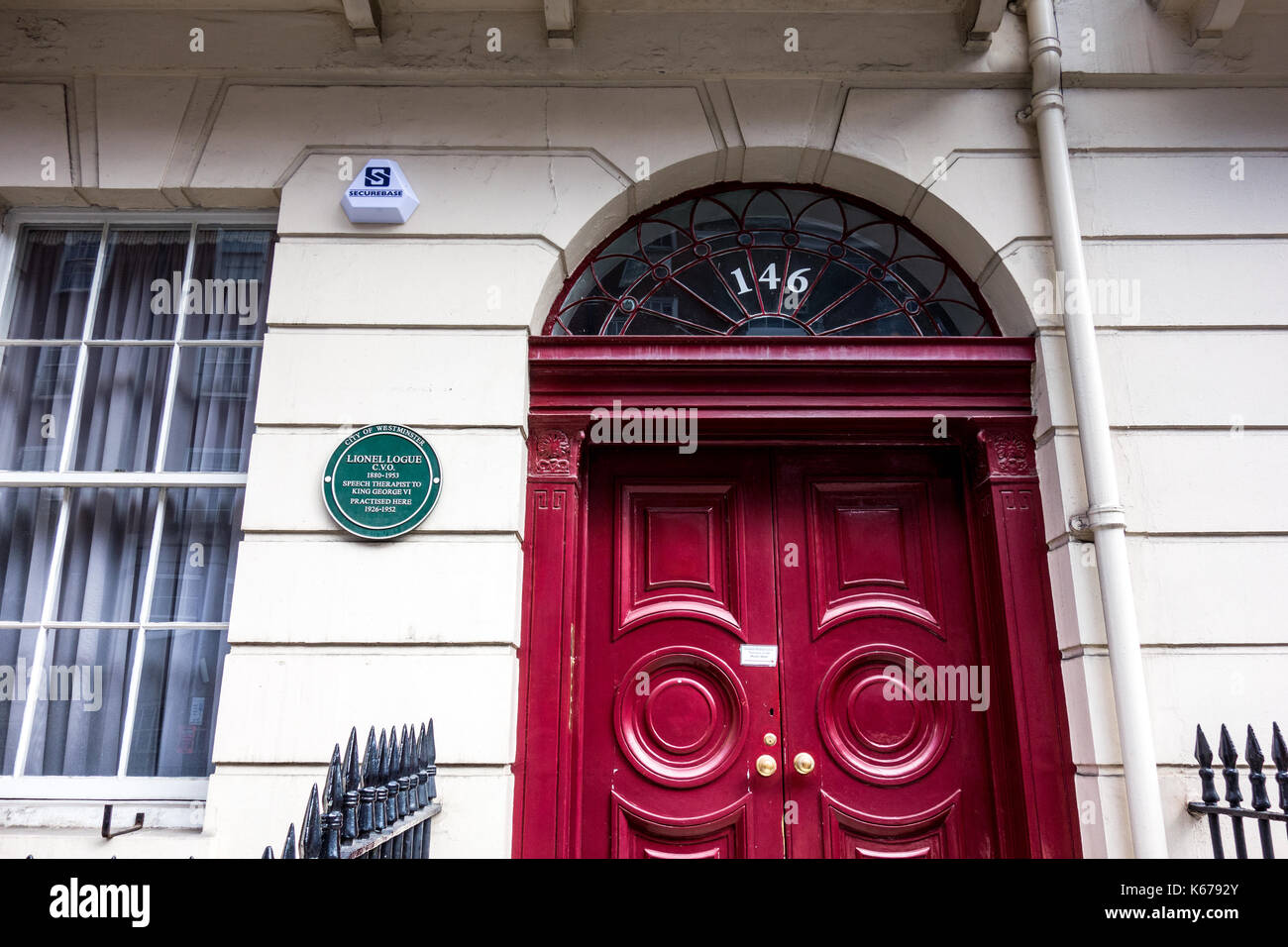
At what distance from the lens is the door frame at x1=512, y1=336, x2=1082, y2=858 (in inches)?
148

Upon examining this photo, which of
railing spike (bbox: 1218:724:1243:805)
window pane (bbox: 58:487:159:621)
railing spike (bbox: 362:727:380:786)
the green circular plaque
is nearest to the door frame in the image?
the green circular plaque

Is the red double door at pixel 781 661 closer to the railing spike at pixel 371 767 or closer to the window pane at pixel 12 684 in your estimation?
the railing spike at pixel 371 767

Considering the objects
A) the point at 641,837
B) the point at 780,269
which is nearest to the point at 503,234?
the point at 780,269

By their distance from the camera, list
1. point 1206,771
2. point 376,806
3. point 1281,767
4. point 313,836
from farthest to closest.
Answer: point 1206,771
point 1281,767
point 376,806
point 313,836

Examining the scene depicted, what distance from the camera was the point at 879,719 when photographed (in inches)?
154

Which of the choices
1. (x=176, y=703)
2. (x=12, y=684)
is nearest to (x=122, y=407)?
(x=12, y=684)

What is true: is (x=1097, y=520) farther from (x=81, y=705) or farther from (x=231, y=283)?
(x=81, y=705)

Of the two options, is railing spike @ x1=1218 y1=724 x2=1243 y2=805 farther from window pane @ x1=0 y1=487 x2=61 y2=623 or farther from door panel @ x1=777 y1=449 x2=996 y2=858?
window pane @ x1=0 y1=487 x2=61 y2=623

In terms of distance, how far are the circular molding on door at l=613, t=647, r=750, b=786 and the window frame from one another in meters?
1.90

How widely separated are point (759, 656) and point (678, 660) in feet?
1.28

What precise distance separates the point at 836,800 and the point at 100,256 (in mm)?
4575

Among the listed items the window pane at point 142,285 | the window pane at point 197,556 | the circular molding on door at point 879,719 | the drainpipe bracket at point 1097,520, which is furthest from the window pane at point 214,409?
the drainpipe bracket at point 1097,520

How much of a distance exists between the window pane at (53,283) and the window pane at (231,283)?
1.90ft
